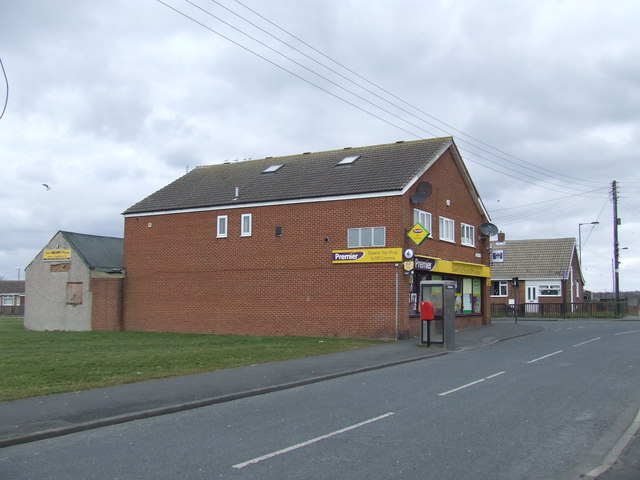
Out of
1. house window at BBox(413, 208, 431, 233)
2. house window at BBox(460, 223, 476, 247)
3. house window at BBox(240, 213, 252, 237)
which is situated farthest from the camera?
house window at BBox(460, 223, 476, 247)

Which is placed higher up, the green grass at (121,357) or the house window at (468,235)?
the house window at (468,235)

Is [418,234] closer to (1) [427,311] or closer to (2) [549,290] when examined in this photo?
(1) [427,311]

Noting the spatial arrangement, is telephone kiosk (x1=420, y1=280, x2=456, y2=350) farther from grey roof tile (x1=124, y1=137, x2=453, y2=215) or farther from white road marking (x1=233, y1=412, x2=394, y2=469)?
white road marking (x1=233, y1=412, x2=394, y2=469)

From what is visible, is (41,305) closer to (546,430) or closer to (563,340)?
(563,340)

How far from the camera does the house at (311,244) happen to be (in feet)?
77.9

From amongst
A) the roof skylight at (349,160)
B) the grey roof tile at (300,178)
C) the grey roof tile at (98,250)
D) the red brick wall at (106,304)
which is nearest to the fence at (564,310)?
the grey roof tile at (300,178)

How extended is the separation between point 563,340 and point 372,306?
7.25 meters

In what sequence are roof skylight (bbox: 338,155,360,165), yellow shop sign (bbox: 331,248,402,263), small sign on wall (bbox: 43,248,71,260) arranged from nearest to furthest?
yellow shop sign (bbox: 331,248,402,263), roof skylight (bbox: 338,155,360,165), small sign on wall (bbox: 43,248,71,260)

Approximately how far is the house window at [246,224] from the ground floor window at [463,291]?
7.70 m

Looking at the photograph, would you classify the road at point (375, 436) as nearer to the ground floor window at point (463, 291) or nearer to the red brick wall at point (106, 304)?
the ground floor window at point (463, 291)

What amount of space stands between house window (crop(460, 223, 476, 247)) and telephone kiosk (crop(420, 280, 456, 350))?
9.16 meters

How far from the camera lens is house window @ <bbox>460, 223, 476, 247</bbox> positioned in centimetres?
2975

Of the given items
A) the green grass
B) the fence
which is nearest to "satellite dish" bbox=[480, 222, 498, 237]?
the green grass

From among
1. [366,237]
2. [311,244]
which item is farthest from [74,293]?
[366,237]
